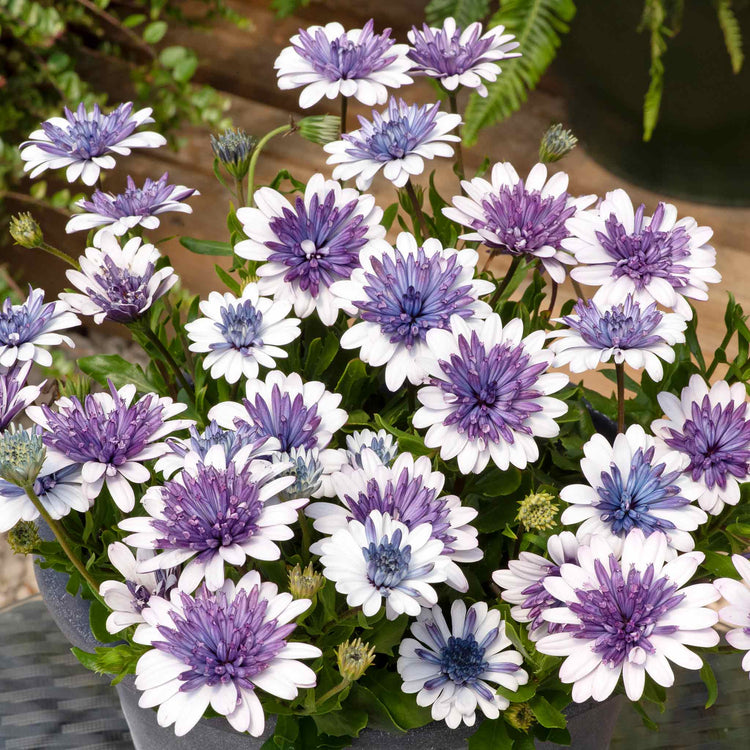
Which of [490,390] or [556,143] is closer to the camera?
[490,390]

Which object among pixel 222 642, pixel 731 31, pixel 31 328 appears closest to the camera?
pixel 222 642

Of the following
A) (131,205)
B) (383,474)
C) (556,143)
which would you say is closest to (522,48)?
(556,143)

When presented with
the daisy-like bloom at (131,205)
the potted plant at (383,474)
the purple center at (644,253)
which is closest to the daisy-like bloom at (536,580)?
the potted plant at (383,474)

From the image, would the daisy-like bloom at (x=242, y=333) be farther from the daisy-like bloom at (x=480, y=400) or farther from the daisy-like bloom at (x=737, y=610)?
the daisy-like bloom at (x=737, y=610)

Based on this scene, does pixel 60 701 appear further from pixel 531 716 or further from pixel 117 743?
pixel 531 716

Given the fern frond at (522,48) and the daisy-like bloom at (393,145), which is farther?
the fern frond at (522,48)

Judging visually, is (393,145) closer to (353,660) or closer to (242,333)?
(242,333)

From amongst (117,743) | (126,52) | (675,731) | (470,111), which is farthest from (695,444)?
(126,52)
